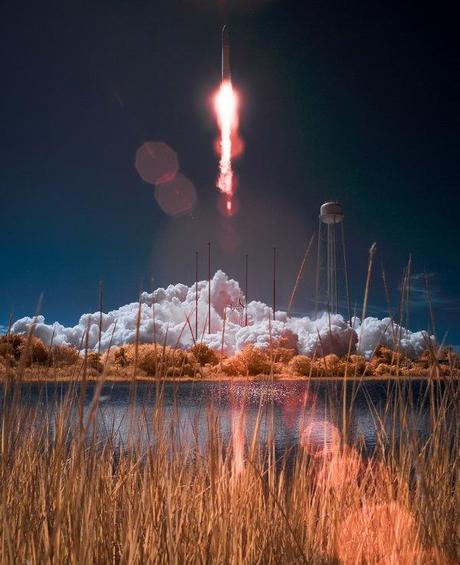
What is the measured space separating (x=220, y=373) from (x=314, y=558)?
2.79 feet

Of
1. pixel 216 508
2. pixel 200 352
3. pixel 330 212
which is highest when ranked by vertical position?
pixel 330 212

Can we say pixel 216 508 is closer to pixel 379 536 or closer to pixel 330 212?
pixel 379 536

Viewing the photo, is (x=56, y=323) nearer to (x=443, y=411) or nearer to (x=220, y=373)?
(x=220, y=373)

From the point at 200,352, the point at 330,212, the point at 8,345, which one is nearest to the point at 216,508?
the point at 200,352

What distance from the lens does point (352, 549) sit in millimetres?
2717

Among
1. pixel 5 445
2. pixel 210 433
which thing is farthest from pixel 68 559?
pixel 210 433

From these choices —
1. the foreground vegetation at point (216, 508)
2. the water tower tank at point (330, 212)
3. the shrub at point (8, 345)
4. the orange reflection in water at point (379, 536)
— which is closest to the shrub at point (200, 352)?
the foreground vegetation at point (216, 508)

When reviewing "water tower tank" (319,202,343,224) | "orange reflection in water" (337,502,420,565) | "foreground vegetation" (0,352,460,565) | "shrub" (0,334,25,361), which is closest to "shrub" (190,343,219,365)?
"foreground vegetation" (0,352,460,565)

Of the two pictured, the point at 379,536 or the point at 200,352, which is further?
the point at 200,352

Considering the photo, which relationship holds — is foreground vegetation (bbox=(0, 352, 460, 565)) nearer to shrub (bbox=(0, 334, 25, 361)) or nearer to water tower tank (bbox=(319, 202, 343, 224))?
shrub (bbox=(0, 334, 25, 361))

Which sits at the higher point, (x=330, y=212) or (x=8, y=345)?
(x=330, y=212)

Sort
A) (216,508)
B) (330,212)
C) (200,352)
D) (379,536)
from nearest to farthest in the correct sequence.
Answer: (216,508)
(379,536)
(200,352)
(330,212)

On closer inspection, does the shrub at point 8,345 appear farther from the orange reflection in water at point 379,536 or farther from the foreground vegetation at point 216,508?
the orange reflection in water at point 379,536

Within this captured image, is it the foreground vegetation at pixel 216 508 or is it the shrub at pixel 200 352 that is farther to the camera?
the shrub at pixel 200 352
